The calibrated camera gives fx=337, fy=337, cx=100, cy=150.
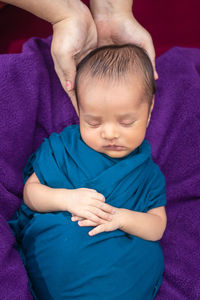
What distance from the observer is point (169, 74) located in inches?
65.3

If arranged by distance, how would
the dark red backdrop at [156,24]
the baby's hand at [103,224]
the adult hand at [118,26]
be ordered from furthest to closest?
the dark red backdrop at [156,24] → the adult hand at [118,26] → the baby's hand at [103,224]

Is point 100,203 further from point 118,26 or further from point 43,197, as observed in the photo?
point 118,26

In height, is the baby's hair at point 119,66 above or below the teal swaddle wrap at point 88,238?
above

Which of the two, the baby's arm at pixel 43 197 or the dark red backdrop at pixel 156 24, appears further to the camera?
the dark red backdrop at pixel 156 24

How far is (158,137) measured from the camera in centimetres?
159

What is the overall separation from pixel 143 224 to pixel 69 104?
0.66 metres

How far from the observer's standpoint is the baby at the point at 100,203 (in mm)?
1063

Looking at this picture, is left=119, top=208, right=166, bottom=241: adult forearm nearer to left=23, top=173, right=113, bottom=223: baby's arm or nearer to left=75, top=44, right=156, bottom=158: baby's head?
left=23, top=173, right=113, bottom=223: baby's arm

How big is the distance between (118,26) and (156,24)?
74 cm

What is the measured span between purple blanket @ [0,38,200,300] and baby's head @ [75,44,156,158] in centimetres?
33

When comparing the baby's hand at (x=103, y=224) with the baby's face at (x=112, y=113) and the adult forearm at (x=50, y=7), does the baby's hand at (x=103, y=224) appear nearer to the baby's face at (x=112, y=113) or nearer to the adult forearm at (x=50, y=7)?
the baby's face at (x=112, y=113)

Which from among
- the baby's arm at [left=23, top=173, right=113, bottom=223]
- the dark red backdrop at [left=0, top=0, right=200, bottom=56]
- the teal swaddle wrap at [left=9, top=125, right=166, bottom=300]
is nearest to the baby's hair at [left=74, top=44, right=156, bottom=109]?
the teal swaddle wrap at [left=9, top=125, right=166, bottom=300]

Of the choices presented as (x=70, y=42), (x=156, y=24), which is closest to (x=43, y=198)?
(x=70, y=42)

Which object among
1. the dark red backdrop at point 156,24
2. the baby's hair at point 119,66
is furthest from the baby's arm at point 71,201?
the dark red backdrop at point 156,24
